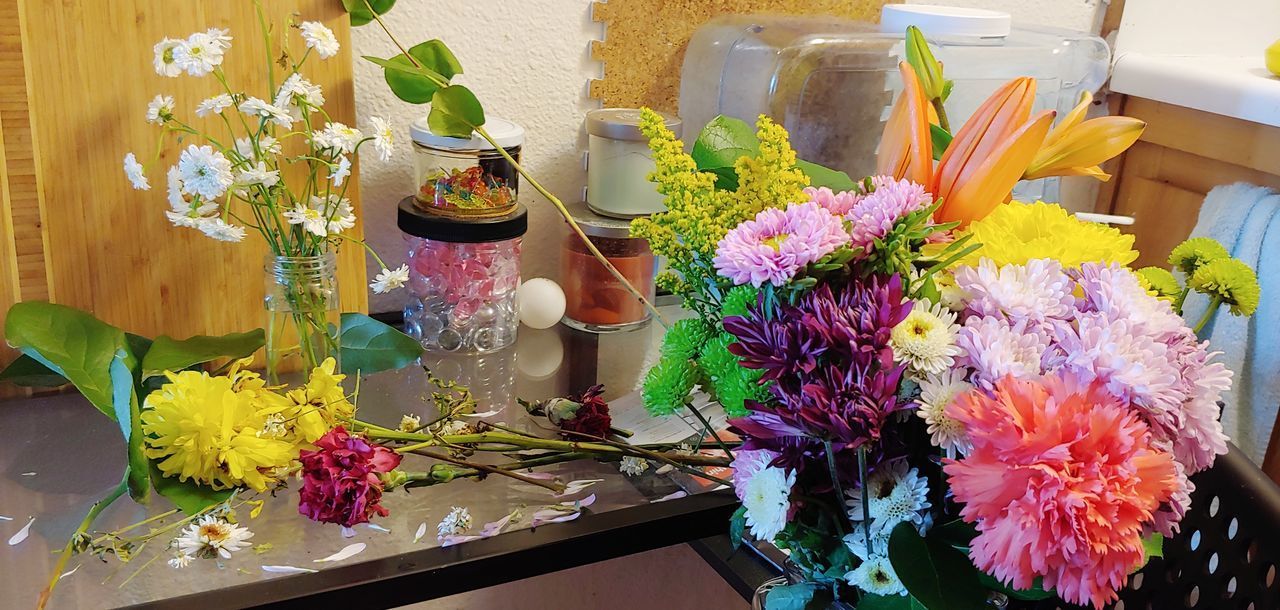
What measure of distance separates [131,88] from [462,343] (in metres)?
0.33

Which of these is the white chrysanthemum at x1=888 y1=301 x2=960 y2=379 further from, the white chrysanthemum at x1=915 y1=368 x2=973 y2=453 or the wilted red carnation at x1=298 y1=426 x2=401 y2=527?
the wilted red carnation at x1=298 y1=426 x2=401 y2=527

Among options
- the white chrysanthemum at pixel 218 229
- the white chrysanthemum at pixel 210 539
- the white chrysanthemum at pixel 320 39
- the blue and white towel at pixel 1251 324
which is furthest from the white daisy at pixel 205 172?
the blue and white towel at pixel 1251 324

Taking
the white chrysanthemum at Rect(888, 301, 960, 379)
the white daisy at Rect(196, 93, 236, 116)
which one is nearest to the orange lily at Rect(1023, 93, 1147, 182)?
the white chrysanthemum at Rect(888, 301, 960, 379)

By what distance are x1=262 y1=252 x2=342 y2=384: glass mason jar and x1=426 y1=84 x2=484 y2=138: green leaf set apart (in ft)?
0.44

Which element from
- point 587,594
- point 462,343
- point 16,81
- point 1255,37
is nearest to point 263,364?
point 462,343

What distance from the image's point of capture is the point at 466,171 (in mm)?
849

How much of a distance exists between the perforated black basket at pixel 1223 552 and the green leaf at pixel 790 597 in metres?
0.15

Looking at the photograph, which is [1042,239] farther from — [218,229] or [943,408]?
[218,229]

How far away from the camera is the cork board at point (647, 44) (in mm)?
991

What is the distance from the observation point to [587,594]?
44.6 inches

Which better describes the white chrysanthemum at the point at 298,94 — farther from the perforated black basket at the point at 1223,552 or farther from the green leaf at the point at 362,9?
the perforated black basket at the point at 1223,552

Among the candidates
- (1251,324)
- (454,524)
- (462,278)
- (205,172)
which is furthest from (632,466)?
(1251,324)

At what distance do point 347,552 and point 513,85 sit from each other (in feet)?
1.70

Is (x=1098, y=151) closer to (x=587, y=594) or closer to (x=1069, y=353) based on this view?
(x=1069, y=353)
